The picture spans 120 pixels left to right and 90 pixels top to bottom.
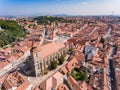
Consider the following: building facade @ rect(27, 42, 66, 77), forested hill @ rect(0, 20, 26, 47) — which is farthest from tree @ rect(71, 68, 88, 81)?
forested hill @ rect(0, 20, 26, 47)

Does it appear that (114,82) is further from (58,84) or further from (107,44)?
(107,44)

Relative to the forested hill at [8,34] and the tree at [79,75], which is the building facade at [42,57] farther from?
the forested hill at [8,34]

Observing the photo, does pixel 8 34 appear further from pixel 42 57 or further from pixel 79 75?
pixel 79 75

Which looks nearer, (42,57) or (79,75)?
(42,57)

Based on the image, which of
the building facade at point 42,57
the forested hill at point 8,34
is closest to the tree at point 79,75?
the building facade at point 42,57

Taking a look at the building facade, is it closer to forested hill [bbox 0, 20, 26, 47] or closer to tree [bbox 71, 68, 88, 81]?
tree [bbox 71, 68, 88, 81]

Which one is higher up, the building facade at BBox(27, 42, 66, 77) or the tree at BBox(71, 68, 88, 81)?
the building facade at BBox(27, 42, 66, 77)

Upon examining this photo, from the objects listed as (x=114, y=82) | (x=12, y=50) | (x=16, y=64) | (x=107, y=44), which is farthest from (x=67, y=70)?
(x=107, y=44)

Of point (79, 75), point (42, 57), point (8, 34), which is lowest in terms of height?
point (79, 75)

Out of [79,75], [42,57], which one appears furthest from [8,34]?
[79,75]

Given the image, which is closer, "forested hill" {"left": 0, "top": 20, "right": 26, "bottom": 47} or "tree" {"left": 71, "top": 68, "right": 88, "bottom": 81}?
"tree" {"left": 71, "top": 68, "right": 88, "bottom": 81}

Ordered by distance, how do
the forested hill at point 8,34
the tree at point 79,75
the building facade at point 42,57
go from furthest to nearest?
the forested hill at point 8,34 → the tree at point 79,75 → the building facade at point 42,57
